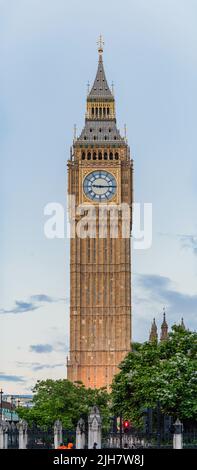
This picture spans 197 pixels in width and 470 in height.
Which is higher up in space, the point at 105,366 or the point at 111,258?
the point at 111,258

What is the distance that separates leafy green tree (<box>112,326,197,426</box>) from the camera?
209ft

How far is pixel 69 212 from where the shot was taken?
131625mm

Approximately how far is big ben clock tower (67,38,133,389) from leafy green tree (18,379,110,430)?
1082 inches

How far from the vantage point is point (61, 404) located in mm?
91438

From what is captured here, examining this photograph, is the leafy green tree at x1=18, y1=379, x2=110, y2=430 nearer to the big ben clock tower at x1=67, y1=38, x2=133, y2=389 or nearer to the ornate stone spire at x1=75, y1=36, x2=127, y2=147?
the big ben clock tower at x1=67, y1=38, x2=133, y2=389

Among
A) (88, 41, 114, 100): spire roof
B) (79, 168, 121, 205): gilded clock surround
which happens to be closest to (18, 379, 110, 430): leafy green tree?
(79, 168, 121, 205): gilded clock surround

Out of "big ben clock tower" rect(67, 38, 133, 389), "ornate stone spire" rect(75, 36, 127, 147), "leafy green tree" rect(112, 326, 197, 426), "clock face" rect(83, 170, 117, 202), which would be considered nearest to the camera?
"leafy green tree" rect(112, 326, 197, 426)

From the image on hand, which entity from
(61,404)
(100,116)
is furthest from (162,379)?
(100,116)

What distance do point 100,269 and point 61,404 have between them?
42.9 m

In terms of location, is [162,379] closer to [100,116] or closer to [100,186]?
[100,186]

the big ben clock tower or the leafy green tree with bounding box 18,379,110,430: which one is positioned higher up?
the big ben clock tower

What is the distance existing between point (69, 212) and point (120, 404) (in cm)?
5823
